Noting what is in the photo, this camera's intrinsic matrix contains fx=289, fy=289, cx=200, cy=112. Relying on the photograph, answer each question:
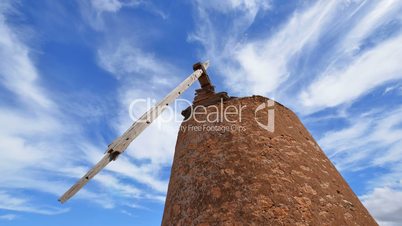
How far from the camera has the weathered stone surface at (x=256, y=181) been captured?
106 inches

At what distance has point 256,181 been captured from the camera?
9.46 ft

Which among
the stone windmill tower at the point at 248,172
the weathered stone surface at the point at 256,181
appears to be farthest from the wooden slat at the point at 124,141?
the weathered stone surface at the point at 256,181

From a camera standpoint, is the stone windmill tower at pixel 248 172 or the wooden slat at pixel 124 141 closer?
the stone windmill tower at pixel 248 172

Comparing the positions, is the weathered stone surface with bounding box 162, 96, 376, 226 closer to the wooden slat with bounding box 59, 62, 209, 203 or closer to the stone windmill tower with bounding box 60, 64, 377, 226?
the stone windmill tower with bounding box 60, 64, 377, 226

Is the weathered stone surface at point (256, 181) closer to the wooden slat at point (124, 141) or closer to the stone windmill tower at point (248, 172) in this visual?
the stone windmill tower at point (248, 172)

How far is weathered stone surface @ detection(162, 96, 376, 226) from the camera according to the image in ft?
8.83

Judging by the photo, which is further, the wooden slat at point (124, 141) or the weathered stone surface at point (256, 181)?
the wooden slat at point (124, 141)

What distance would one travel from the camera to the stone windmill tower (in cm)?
271

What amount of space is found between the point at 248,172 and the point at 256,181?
0.45 feet

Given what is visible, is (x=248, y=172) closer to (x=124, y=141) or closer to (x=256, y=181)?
(x=256, y=181)

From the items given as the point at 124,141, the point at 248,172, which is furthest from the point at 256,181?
the point at 124,141

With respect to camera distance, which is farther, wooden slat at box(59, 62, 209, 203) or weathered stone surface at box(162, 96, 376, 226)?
wooden slat at box(59, 62, 209, 203)

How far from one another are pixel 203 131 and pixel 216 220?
127 centimetres

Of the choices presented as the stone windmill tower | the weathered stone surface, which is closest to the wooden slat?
the stone windmill tower
